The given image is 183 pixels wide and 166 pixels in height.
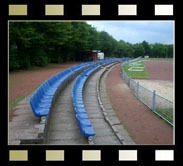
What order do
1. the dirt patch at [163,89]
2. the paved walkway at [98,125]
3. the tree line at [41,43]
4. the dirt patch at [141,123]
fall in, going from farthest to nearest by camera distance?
the tree line at [41,43], the dirt patch at [163,89], the dirt patch at [141,123], the paved walkway at [98,125]

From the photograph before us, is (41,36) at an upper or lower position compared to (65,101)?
upper

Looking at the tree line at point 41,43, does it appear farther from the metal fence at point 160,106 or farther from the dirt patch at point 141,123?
the dirt patch at point 141,123

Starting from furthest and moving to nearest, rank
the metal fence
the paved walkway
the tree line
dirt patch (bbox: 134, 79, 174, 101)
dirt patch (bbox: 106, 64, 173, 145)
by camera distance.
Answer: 1. the tree line
2. dirt patch (bbox: 134, 79, 174, 101)
3. the metal fence
4. dirt patch (bbox: 106, 64, 173, 145)
5. the paved walkway

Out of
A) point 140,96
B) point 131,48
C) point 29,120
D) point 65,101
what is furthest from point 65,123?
point 131,48

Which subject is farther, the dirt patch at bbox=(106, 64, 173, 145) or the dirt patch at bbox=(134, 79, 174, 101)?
the dirt patch at bbox=(134, 79, 174, 101)

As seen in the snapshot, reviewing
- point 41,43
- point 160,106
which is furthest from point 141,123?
point 41,43

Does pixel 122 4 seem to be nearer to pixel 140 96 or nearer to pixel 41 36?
pixel 140 96

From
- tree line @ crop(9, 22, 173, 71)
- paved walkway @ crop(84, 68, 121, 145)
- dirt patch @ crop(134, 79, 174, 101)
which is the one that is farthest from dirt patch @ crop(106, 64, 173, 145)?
tree line @ crop(9, 22, 173, 71)

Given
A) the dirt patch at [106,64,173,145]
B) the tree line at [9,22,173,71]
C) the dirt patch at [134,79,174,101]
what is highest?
the tree line at [9,22,173,71]

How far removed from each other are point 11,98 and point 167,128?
7491mm

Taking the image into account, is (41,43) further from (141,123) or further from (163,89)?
(141,123)

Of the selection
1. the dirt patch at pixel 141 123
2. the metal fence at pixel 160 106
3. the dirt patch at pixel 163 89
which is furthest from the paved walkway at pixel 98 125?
the dirt patch at pixel 163 89

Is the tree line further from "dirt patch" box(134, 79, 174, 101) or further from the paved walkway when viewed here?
the paved walkway

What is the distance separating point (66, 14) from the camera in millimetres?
3623
